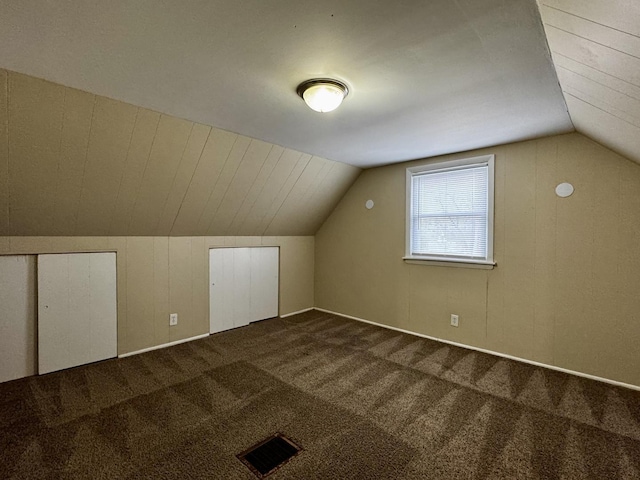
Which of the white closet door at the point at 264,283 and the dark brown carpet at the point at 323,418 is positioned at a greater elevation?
the white closet door at the point at 264,283

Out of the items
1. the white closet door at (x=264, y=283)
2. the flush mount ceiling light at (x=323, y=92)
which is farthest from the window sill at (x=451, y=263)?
the flush mount ceiling light at (x=323, y=92)

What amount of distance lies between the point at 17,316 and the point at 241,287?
2086 mm

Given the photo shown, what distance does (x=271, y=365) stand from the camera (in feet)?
9.27

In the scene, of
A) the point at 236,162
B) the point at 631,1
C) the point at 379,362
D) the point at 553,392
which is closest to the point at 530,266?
A: the point at 553,392

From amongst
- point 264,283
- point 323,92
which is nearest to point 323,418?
point 323,92

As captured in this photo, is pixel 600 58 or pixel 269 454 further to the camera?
pixel 269 454

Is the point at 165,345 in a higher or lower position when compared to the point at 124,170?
lower

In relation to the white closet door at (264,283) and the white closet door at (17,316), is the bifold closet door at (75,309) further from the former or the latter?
the white closet door at (264,283)

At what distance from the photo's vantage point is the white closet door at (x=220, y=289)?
3.68 metres

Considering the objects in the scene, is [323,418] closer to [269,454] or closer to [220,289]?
[269,454]

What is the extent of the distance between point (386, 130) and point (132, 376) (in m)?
3.05

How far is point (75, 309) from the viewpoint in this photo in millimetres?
2750

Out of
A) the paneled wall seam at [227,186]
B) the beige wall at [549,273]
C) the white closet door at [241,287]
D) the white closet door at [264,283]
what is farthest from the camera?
the white closet door at [264,283]

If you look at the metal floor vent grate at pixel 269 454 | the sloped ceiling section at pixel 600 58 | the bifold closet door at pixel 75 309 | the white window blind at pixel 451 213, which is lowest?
the metal floor vent grate at pixel 269 454
